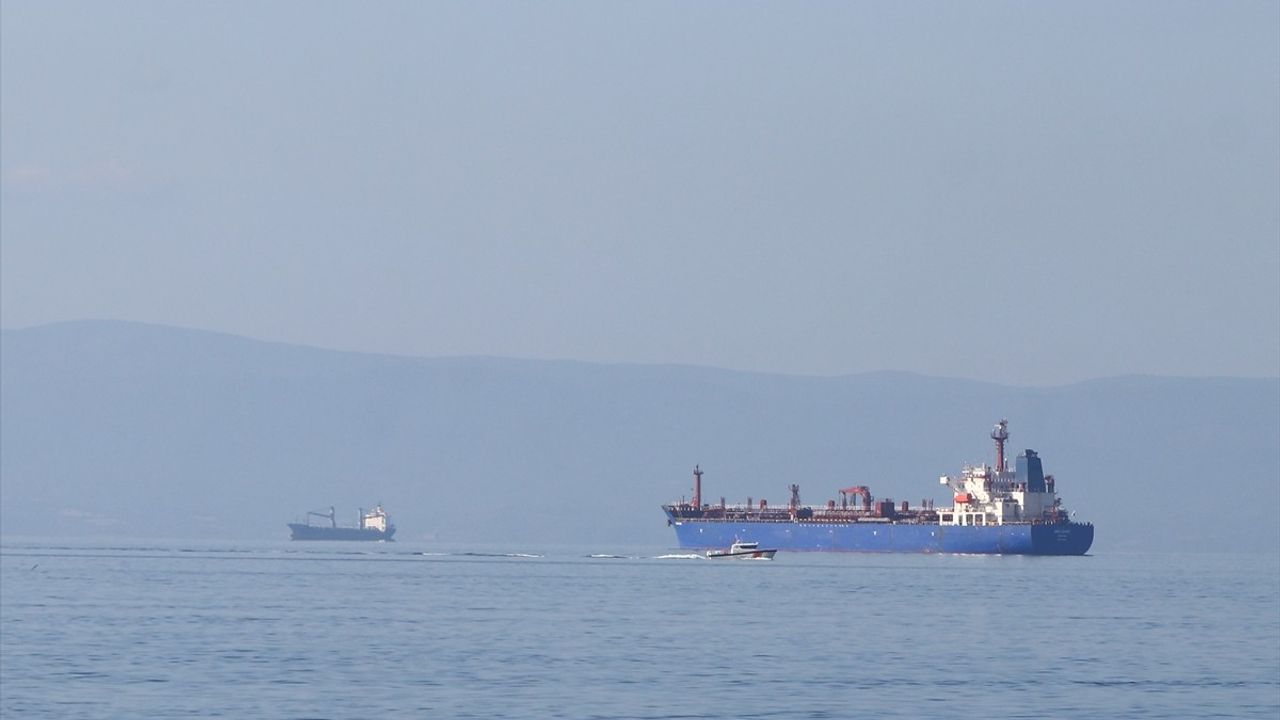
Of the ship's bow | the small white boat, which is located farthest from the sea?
the ship's bow

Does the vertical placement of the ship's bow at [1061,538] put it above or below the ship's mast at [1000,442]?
below

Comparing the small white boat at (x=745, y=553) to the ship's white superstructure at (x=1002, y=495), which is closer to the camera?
the small white boat at (x=745, y=553)

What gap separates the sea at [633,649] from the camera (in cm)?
5475

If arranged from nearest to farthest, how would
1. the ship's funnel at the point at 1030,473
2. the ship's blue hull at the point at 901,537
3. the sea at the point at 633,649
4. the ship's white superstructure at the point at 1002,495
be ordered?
the sea at the point at 633,649
the ship's blue hull at the point at 901,537
the ship's white superstructure at the point at 1002,495
the ship's funnel at the point at 1030,473

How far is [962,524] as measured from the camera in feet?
593

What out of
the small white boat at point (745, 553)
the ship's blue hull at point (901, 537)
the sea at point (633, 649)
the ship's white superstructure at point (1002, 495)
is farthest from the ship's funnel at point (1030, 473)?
the sea at point (633, 649)

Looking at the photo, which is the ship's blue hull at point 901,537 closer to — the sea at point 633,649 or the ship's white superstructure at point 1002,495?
the ship's white superstructure at point 1002,495

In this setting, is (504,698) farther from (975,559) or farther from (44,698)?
(975,559)

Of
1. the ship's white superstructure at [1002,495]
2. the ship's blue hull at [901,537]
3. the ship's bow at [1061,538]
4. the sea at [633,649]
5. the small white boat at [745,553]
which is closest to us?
the sea at [633,649]

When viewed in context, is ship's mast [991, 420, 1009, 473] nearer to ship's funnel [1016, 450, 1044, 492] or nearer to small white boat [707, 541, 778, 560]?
ship's funnel [1016, 450, 1044, 492]

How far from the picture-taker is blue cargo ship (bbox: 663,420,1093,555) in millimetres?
178375

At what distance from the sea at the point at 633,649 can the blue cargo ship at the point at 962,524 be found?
49015mm

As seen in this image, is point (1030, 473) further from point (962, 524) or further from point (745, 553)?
point (745, 553)

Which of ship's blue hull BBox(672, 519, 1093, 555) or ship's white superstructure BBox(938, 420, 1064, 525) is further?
ship's white superstructure BBox(938, 420, 1064, 525)
